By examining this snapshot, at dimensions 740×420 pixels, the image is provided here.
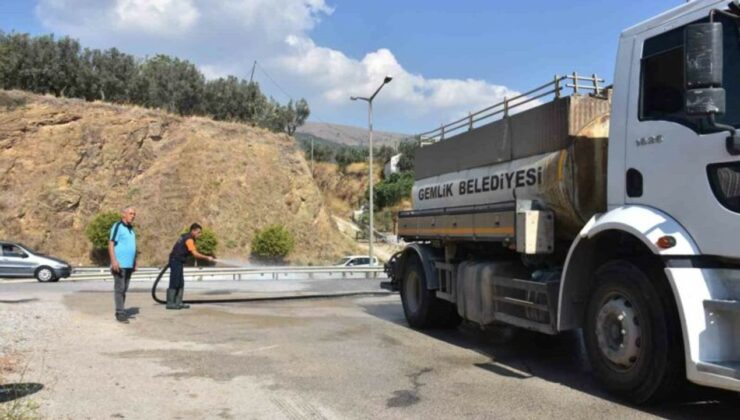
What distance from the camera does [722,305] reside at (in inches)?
182

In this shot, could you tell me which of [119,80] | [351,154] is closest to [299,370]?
[119,80]

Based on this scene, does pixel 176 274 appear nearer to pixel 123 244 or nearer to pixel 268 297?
pixel 123 244

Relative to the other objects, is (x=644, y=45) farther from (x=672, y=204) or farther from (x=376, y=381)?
(x=376, y=381)

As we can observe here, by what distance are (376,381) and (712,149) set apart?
3679 millimetres

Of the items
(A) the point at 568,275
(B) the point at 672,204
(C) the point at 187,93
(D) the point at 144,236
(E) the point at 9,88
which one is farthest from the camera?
(C) the point at 187,93

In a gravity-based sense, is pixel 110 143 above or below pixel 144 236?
above

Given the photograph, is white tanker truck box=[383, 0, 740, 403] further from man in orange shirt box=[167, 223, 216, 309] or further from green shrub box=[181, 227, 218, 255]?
green shrub box=[181, 227, 218, 255]

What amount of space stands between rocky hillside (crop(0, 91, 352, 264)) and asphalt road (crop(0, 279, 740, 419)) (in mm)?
26822

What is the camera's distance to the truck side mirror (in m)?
4.45

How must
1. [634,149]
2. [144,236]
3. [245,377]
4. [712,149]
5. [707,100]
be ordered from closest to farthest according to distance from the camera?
[707,100] → [712,149] → [634,149] → [245,377] → [144,236]

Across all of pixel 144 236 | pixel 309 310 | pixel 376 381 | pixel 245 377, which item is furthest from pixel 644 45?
pixel 144 236

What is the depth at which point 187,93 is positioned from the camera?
4975 cm

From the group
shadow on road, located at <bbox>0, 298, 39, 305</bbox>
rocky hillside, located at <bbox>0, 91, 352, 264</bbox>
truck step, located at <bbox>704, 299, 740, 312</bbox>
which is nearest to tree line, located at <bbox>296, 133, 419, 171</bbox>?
rocky hillside, located at <bbox>0, 91, 352, 264</bbox>

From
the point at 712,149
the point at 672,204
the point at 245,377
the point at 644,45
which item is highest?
the point at 644,45
